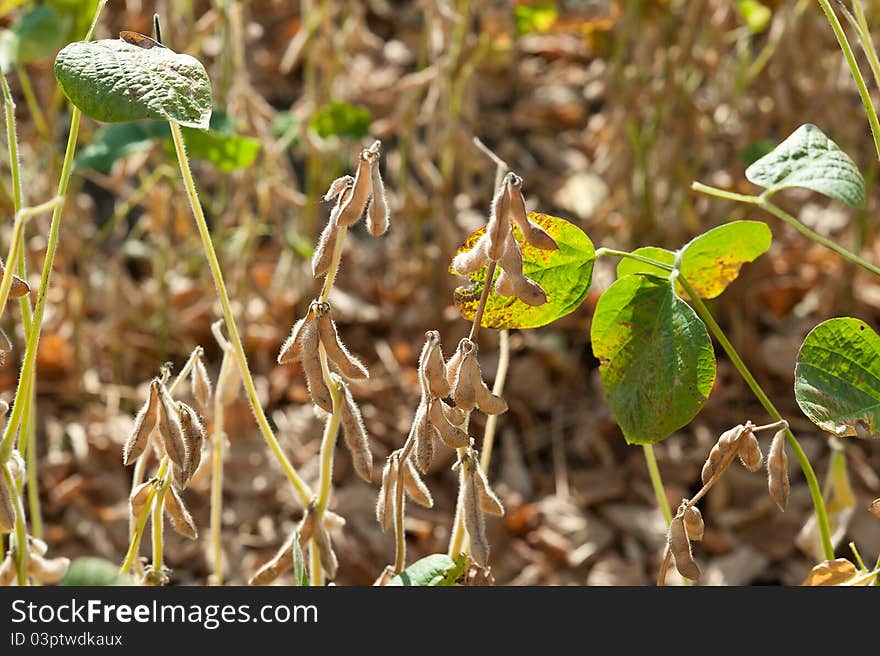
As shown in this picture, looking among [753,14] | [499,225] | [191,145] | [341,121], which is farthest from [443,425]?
[753,14]

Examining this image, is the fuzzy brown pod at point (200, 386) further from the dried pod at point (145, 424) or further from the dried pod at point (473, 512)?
the dried pod at point (473, 512)

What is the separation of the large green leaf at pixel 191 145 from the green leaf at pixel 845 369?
84cm

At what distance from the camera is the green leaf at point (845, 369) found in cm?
63

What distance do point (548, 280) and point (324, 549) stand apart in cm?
22

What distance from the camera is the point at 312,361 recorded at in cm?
61

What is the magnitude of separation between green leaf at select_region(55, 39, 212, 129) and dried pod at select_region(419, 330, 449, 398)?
0.17 meters

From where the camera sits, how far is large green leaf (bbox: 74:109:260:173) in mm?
1330

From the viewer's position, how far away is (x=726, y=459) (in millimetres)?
625

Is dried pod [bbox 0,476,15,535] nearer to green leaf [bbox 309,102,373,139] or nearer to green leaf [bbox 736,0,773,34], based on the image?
green leaf [bbox 309,102,373,139]

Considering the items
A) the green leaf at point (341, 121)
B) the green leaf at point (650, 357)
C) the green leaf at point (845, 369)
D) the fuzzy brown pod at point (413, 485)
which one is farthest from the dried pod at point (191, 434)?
the green leaf at point (341, 121)

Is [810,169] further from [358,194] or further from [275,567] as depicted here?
[275,567]

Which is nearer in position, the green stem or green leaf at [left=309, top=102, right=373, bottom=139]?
the green stem

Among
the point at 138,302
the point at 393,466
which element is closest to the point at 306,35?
the point at 138,302

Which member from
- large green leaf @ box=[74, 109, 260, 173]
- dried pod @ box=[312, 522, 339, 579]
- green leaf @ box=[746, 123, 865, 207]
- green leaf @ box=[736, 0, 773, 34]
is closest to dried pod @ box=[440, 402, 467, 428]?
dried pod @ box=[312, 522, 339, 579]
